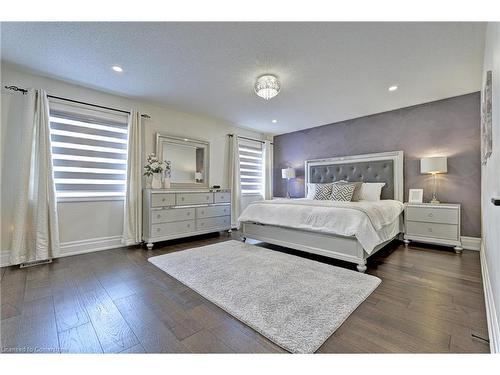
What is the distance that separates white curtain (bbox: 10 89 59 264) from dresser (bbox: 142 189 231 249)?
1.12 m

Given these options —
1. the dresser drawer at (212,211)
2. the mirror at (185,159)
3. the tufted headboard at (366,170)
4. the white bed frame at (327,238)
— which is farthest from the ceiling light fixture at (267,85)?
the tufted headboard at (366,170)

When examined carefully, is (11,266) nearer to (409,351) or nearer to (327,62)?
(409,351)

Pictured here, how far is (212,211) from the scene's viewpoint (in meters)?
4.12

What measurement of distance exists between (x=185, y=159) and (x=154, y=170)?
0.75m

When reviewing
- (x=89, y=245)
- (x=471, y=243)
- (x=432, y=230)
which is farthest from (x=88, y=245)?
(x=471, y=243)

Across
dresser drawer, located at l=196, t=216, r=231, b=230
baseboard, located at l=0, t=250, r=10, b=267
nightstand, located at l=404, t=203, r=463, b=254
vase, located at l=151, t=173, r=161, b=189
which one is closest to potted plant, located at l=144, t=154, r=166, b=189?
vase, located at l=151, t=173, r=161, b=189

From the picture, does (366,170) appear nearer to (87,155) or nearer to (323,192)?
(323,192)

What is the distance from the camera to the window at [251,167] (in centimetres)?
528

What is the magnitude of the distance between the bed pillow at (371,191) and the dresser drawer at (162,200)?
332 centimetres

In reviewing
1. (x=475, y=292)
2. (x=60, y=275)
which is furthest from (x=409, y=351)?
(x=60, y=275)

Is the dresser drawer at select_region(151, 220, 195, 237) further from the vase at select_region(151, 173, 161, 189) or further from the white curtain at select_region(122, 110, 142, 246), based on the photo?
the vase at select_region(151, 173, 161, 189)

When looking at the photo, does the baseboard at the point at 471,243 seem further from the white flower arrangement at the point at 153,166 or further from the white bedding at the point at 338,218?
the white flower arrangement at the point at 153,166

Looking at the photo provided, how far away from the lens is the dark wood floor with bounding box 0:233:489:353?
126 centimetres

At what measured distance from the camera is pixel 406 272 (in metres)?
2.34
